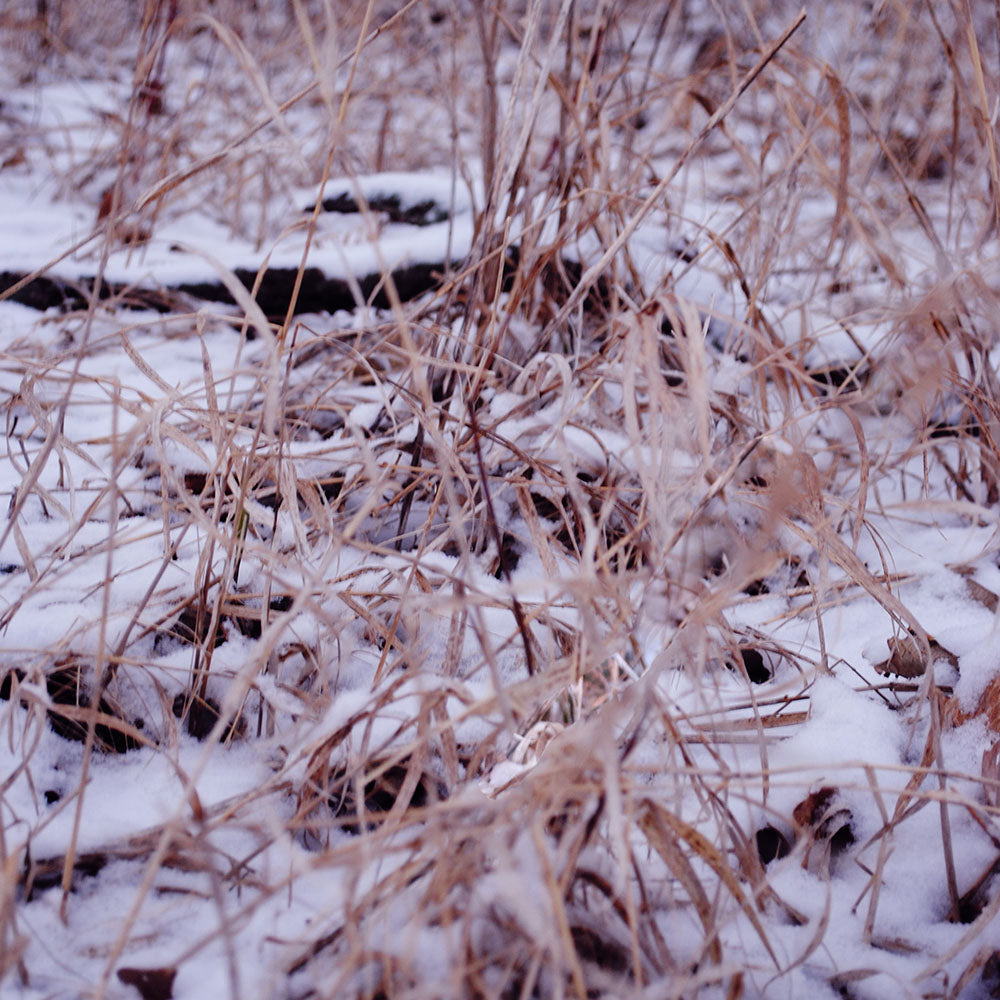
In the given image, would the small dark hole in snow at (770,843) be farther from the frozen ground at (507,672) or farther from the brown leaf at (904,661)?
the brown leaf at (904,661)

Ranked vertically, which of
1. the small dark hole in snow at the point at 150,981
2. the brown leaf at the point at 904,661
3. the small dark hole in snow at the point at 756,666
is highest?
the brown leaf at the point at 904,661

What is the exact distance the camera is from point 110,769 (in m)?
0.62

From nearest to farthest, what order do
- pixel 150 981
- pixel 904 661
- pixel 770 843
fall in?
pixel 150 981 → pixel 770 843 → pixel 904 661

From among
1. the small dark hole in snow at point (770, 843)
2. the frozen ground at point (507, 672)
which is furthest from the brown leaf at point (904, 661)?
the small dark hole in snow at point (770, 843)

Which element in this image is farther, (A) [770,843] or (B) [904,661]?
(B) [904,661]

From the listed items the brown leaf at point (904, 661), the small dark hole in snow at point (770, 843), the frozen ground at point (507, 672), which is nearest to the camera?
the frozen ground at point (507, 672)

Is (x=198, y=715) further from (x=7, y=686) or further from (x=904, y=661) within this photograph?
(x=904, y=661)

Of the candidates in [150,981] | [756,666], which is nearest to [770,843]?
[756,666]

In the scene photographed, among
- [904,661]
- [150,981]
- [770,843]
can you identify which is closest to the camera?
[150,981]

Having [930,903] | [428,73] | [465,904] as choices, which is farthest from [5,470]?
[428,73]

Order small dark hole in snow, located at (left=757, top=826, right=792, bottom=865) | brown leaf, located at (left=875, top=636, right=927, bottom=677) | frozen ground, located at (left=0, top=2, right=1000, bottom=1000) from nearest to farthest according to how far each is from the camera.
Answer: frozen ground, located at (left=0, top=2, right=1000, bottom=1000), small dark hole in snow, located at (left=757, top=826, right=792, bottom=865), brown leaf, located at (left=875, top=636, right=927, bottom=677)

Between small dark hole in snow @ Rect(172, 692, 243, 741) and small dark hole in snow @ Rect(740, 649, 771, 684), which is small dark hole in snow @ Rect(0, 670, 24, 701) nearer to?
small dark hole in snow @ Rect(172, 692, 243, 741)

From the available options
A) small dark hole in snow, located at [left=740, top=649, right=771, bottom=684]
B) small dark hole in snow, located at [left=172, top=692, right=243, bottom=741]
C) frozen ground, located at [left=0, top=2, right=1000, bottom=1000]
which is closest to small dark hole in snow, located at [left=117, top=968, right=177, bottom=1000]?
frozen ground, located at [left=0, top=2, right=1000, bottom=1000]

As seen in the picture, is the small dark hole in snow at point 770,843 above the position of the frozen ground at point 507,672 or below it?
below
